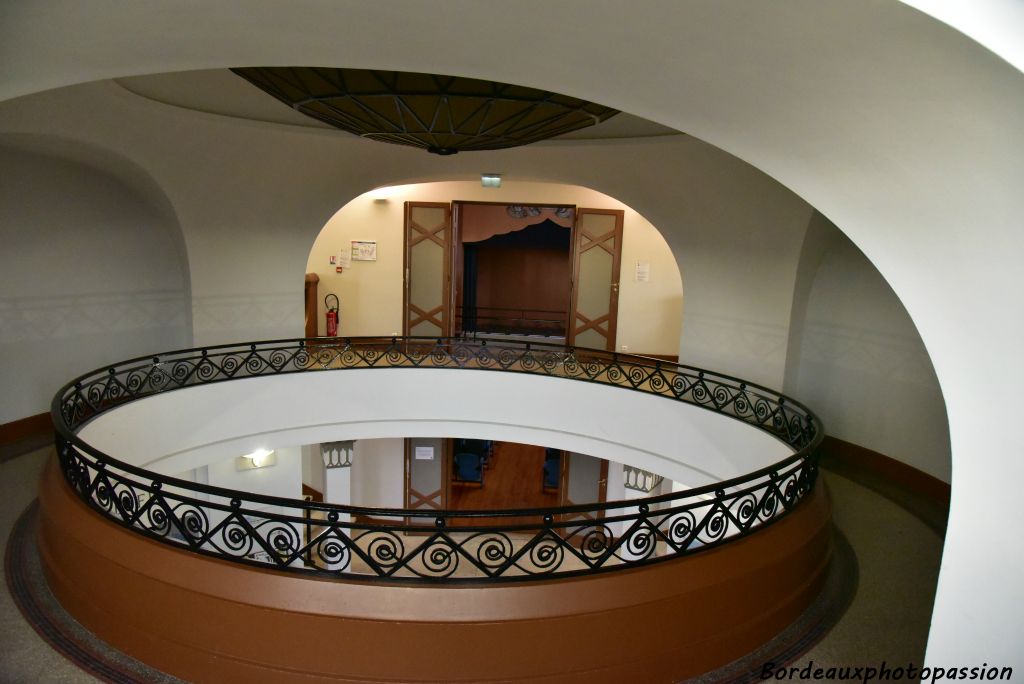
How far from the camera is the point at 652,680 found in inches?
143

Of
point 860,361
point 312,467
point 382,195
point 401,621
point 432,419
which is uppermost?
point 382,195

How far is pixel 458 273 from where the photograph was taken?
11656mm

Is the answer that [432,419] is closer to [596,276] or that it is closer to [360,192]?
[360,192]

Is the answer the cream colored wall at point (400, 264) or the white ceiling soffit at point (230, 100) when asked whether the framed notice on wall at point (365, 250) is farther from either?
the white ceiling soffit at point (230, 100)

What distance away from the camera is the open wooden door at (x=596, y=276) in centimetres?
1088

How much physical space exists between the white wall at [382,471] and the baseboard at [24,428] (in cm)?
505

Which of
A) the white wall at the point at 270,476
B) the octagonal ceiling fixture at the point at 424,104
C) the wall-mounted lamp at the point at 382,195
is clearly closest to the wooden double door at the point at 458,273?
the wall-mounted lamp at the point at 382,195

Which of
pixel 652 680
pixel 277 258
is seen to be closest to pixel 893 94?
pixel 652 680

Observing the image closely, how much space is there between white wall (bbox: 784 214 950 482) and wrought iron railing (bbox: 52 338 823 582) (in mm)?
609

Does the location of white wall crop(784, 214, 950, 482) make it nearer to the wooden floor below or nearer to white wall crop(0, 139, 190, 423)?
the wooden floor below

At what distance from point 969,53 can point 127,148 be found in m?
7.79

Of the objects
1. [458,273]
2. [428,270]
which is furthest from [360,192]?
[458,273]

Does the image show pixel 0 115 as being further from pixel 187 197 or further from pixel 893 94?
pixel 893 94

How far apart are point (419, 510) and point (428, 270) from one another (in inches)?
338
